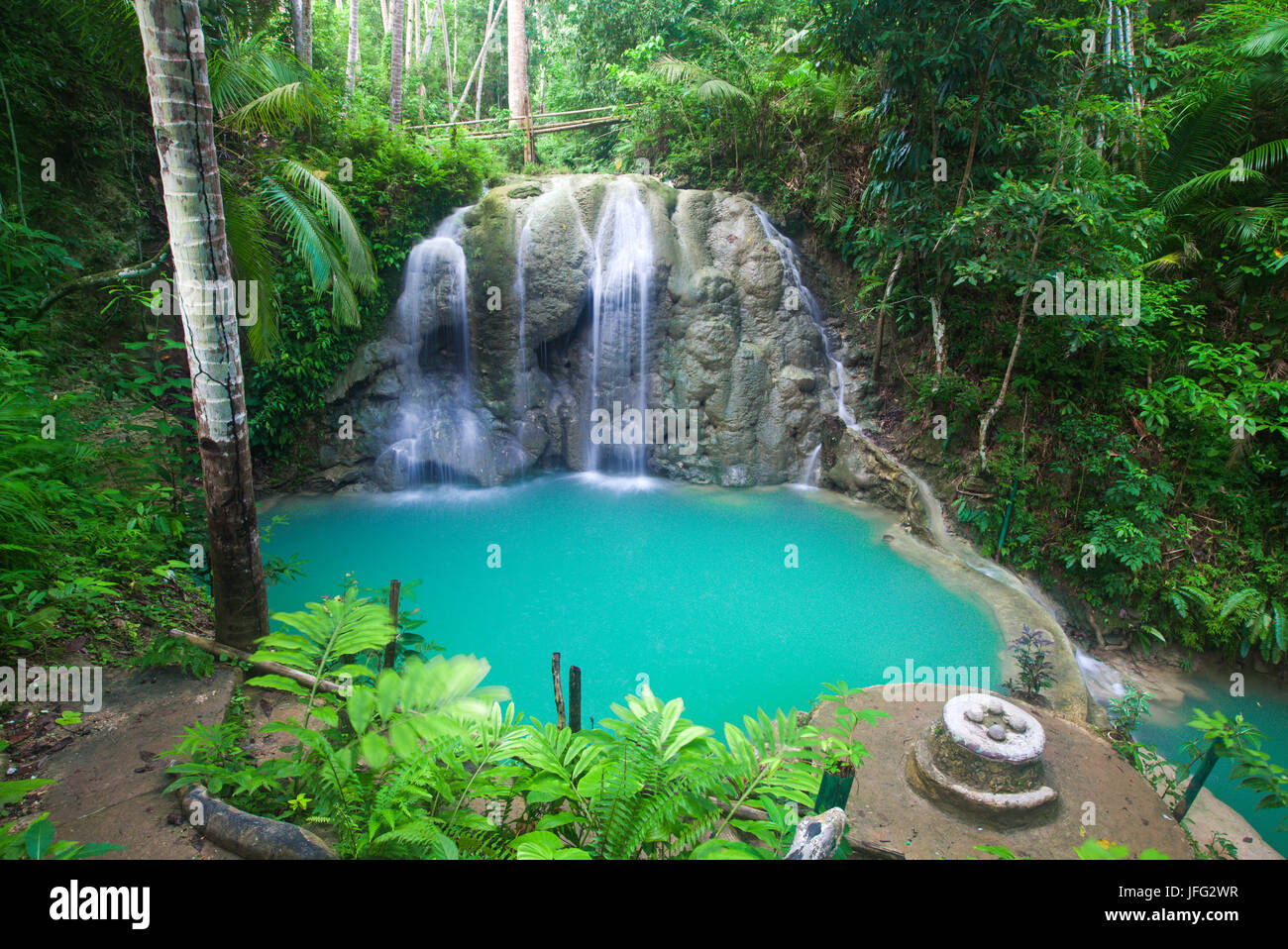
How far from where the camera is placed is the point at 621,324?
11750mm

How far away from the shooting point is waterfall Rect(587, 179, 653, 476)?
11609 mm

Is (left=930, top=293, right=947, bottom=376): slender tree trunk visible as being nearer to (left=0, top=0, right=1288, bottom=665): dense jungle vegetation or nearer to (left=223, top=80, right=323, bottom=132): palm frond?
(left=0, top=0, right=1288, bottom=665): dense jungle vegetation

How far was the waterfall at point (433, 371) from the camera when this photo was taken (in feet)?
37.5

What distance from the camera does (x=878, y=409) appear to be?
1098 cm

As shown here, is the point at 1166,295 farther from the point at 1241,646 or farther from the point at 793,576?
the point at 793,576

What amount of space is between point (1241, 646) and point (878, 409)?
567cm

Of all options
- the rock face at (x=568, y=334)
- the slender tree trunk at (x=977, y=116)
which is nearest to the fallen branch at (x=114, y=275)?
the rock face at (x=568, y=334)

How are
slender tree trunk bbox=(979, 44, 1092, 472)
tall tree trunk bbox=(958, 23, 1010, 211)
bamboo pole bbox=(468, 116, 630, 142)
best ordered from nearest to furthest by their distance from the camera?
1. slender tree trunk bbox=(979, 44, 1092, 472)
2. tall tree trunk bbox=(958, 23, 1010, 211)
3. bamboo pole bbox=(468, 116, 630, 142)

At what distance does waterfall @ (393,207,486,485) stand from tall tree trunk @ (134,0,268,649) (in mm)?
7236

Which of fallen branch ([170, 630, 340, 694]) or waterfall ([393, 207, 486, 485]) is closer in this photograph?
fallen branch ([170, 630, 340, 694])

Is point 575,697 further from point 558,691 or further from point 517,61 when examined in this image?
point 517,61

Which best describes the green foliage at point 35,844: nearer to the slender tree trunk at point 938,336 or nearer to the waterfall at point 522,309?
the slender tree trunk at point 938,336

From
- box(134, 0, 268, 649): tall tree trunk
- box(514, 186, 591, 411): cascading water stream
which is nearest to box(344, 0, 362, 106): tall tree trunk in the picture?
box(514, 186, 591, 411): cascading water stream

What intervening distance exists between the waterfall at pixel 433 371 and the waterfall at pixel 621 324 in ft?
7.86
